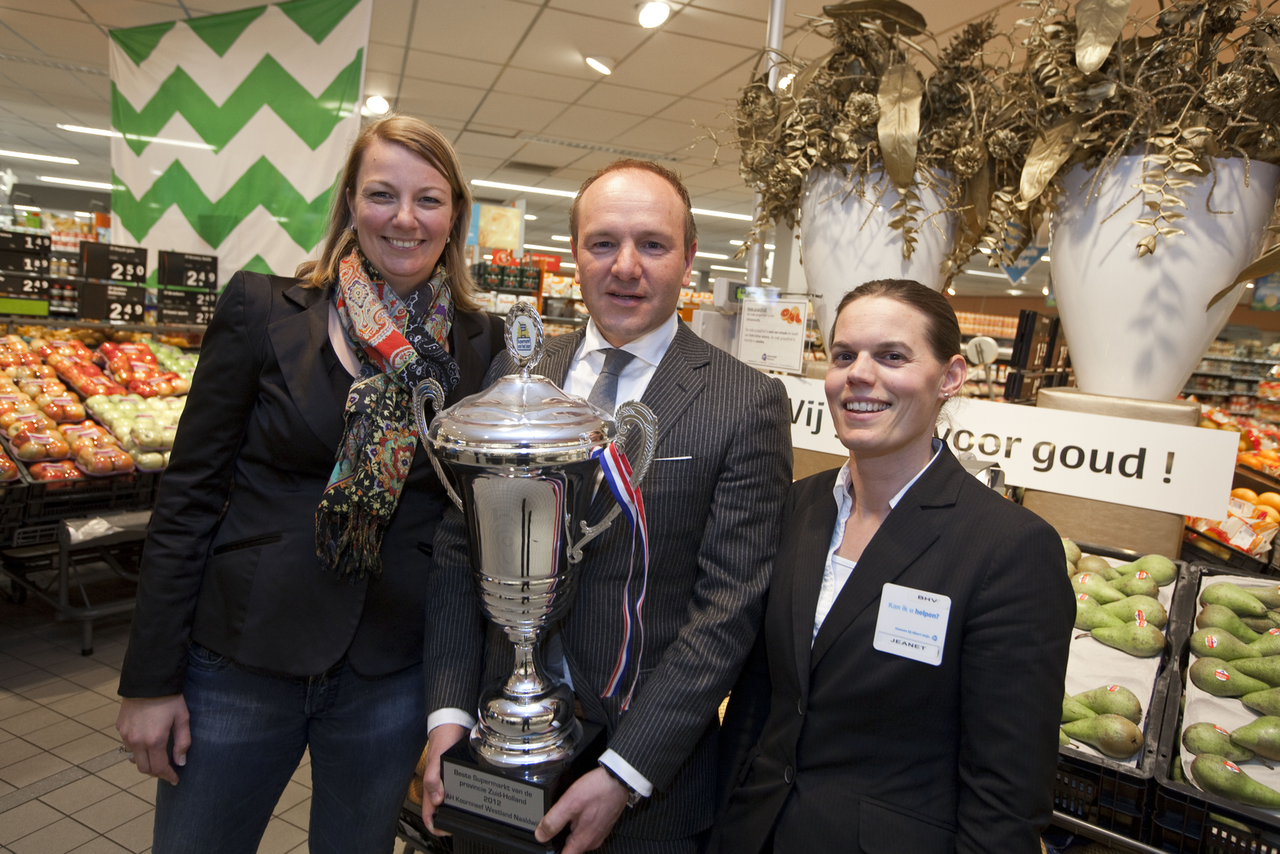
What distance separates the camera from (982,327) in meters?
12.8

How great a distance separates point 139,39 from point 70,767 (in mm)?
3837

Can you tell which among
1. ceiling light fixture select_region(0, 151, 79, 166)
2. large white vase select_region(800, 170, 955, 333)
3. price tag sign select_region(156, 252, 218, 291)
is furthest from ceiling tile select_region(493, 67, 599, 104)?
ceiling light fixture select_region(0, 151, 79, 166)

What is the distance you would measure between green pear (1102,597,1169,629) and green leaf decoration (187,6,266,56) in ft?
15.4

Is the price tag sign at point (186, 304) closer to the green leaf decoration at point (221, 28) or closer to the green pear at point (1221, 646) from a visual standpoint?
the green leaf decoration at point (221, 28)

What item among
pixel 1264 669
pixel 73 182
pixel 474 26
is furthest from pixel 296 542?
pixel 73 182

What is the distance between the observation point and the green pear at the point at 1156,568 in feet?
5.27

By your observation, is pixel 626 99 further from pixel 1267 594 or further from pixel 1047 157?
pixel 1267 594

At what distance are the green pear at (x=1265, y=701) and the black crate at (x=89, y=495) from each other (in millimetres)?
3622


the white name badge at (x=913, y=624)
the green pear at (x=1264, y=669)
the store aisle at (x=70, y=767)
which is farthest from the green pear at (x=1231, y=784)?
the store aisle at (x=70, y=767)

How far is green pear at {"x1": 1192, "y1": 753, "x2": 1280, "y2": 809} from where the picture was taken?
45.8 inches

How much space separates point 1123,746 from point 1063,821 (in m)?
0.17

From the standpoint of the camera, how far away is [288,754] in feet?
4.23

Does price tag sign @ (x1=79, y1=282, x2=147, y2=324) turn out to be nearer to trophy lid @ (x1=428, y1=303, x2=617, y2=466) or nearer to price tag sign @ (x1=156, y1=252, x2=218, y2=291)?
price tag sign @ (x1=156, y1=252, x2=218, y2=291)

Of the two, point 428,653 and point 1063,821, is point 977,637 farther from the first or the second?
point 428,653
